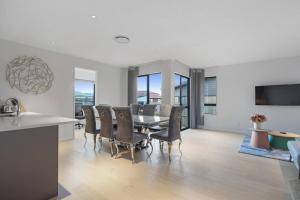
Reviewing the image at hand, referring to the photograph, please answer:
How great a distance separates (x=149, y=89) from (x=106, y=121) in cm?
304

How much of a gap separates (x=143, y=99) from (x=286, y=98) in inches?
186

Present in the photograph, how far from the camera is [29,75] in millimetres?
3967

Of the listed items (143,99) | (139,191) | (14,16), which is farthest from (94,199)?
(143,99)

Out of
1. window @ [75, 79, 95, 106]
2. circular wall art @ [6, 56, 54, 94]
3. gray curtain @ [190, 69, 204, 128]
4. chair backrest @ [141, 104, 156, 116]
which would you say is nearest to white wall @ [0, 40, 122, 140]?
circular wall art @ [6, 56, 54, 94]

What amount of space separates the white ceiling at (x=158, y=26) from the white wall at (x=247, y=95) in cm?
62

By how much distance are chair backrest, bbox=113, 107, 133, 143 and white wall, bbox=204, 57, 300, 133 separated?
4573mm

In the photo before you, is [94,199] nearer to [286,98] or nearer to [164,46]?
[164,46]

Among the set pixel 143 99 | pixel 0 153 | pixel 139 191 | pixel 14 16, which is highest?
pixel 14 16

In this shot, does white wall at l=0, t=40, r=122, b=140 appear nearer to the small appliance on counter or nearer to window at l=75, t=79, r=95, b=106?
the small appliance on counter

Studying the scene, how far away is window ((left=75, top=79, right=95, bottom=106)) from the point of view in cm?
741

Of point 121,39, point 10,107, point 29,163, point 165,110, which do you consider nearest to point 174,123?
point 165,110

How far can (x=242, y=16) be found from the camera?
2734 millimetres

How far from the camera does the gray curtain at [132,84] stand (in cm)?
633

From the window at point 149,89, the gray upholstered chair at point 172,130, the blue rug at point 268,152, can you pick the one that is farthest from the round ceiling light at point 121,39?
the blue rug at point 268,152
